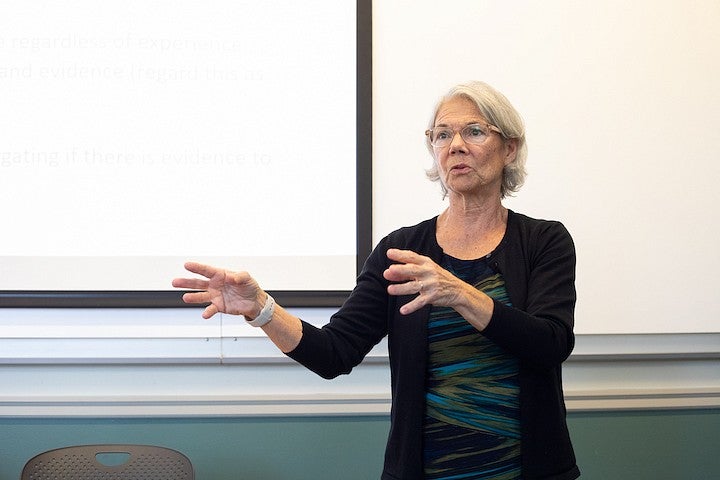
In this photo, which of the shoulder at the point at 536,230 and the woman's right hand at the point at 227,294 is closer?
the woman's right hand at the point at 227,294

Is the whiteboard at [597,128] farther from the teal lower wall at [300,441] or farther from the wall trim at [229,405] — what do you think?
the teal lower wall at [300,441]

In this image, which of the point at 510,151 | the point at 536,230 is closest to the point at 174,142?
the point at 510,151

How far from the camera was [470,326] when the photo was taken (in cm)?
157

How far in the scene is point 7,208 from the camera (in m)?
2.54

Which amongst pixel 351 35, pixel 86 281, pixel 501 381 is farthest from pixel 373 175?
pixel 501 381

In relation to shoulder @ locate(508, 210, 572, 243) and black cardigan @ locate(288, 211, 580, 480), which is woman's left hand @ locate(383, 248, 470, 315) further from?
shoulder @ locate(508, 210, 572, 243)

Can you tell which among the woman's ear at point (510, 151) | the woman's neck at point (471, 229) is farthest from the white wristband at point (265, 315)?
the woman's ear at point (510, 151)

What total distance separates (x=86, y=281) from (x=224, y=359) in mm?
514

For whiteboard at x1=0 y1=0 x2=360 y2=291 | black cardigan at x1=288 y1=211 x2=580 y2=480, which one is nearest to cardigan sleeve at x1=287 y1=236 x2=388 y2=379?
black cardigan at x1=288 y1=211 x2=580 y2=480

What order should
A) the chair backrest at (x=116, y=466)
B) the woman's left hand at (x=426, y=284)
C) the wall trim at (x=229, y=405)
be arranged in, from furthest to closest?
the wall trim at (x=229, y=405), the chair backrest at (x=116, y=466), the woman's left hand at (x=426, y=284)

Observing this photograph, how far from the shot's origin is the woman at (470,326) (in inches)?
58.5

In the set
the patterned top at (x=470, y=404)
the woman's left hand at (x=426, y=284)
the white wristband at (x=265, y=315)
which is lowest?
the patterned top at (x=470, y=404)

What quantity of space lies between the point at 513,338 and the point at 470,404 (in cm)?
21

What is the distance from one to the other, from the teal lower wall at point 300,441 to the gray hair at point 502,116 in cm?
115
